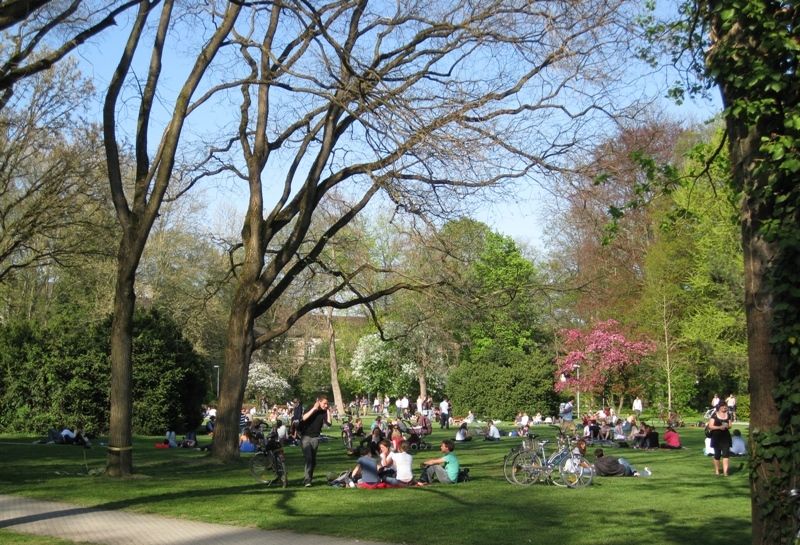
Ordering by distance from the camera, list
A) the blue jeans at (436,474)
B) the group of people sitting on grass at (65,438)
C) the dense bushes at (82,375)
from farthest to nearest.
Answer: the dense bushes at (82,375) → the group of people sitting on grass at (65,438) → the blue jeans at (436,474)

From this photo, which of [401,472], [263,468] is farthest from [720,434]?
[263,468]

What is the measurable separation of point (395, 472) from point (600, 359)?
111 feet

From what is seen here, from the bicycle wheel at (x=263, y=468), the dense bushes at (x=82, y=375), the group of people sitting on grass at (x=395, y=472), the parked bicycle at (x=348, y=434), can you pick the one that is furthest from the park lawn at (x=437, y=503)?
the dense bushes at (x=82, y=375)

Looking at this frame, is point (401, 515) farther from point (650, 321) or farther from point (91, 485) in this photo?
point (650, 321)

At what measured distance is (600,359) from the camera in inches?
1945

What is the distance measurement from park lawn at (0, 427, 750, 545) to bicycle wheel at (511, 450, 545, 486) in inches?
12.4

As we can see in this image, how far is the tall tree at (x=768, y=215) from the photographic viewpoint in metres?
6.98

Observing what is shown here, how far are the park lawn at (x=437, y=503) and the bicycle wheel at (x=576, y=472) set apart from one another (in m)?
0.23

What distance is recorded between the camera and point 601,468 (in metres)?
19.2

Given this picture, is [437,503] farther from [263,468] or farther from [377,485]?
[263,468]

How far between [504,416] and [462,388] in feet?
13.0

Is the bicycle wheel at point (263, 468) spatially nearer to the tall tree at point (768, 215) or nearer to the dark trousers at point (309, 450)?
the dark trousers at point (309, 450)

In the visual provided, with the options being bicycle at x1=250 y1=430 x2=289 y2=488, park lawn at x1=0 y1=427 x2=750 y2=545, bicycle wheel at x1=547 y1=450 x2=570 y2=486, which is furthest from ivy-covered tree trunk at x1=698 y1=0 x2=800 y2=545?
bicycle at x1=250 y1=430 x2=289 y2=488

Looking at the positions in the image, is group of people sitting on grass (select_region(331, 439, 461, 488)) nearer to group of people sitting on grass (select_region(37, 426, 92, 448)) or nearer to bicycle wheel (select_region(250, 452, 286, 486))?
bicycle wheel (select_region(250, 452, 286, 486))
